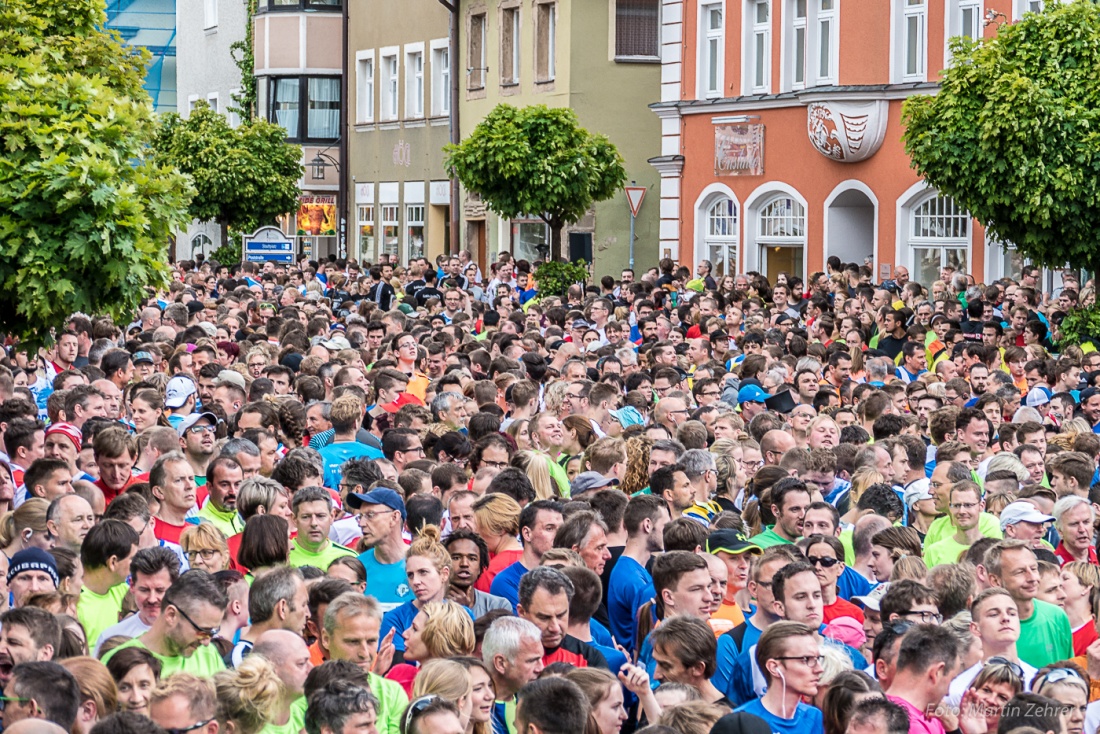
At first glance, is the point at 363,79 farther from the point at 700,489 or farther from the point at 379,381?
the point at 700,489

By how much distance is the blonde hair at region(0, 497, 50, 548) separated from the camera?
365 inches

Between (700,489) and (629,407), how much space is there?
3.72m

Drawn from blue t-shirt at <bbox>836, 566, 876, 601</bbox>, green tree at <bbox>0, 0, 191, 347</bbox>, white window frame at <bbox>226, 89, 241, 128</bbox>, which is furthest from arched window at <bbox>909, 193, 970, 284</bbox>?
white window frame at <bbox>226, 89, 241, 128</bbox>

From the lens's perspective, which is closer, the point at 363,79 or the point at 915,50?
the point at 915,50

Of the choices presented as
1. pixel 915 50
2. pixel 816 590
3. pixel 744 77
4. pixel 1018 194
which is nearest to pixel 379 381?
pixel 816 590


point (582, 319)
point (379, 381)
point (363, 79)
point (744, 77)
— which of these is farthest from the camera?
point (363, 79)

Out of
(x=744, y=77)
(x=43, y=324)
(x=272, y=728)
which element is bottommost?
(x=272, y=728)

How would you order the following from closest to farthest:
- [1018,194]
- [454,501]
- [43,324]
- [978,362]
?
[454,501]
[43,324]
[978,362]
[1018,194]

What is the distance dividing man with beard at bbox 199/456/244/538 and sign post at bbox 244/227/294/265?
74.7 feet

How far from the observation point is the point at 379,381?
47.2 feet

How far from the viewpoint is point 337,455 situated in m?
12.0

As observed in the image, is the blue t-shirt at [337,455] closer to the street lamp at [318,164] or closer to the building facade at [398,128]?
the building facade at [398,128]

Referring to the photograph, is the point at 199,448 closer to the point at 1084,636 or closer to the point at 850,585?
the point at 850,585

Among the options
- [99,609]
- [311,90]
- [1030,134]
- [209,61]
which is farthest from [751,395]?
[209,61]
